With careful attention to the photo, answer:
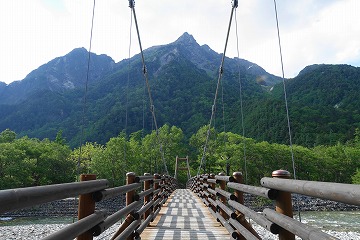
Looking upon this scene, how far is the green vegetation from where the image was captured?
36719 mm

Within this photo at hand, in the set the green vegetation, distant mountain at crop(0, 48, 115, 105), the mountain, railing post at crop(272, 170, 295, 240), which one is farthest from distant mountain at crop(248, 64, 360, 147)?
distant mountain at crop(0, 48, 115, 105)

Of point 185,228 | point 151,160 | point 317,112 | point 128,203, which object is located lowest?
point 185,228

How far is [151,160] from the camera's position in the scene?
45.1m

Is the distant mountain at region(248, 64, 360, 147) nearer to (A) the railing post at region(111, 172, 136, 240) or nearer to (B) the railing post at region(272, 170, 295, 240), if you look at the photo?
(A) the railing post at region(111, 172, 136, 240)

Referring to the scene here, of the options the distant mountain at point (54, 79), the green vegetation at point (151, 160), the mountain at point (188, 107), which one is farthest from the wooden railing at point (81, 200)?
the distant mountain at point (54, 79)

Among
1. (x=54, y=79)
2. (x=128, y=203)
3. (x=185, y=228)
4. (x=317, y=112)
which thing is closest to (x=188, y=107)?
(x=317, y=112)

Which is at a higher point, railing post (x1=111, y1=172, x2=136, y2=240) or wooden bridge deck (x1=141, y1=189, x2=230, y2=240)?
railing post (x1=111, y1=172, x2=136, y2=240)

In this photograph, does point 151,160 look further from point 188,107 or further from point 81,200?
point 188,107

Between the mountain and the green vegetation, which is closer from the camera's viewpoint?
the green vegetation

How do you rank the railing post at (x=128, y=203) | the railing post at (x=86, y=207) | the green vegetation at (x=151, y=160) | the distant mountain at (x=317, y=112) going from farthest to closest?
the distant mountain at (x=317, y=112) < the green vegetation at (x=151, y=160) < the railing post at (x=128, y=203) < the railing post at (x=86, y=207)

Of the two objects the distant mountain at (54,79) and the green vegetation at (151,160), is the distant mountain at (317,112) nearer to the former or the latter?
the green vegetation at (151,160)

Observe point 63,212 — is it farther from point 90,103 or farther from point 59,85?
point 59,85

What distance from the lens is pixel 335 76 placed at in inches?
3947

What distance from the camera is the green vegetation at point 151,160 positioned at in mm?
36719
